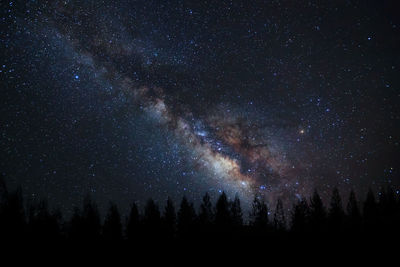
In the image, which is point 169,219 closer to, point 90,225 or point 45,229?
point 90,225

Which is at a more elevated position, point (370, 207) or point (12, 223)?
point (370, 207)

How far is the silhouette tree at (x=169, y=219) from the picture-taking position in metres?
48.9

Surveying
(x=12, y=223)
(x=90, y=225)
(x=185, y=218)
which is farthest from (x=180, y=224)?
(x=12, y=223)

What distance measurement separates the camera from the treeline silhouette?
37938 millimetres

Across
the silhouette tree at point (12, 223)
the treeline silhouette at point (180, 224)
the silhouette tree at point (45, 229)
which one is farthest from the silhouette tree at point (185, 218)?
the silhouette tree at point (12, 223)

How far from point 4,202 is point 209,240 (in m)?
30.1

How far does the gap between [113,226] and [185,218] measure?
1098cm

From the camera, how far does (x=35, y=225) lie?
41.9 metres

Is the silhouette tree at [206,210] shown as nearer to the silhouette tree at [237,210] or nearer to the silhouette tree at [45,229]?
the silhouette tree at [237,210]

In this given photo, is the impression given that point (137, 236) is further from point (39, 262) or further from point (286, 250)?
point (286, 250)

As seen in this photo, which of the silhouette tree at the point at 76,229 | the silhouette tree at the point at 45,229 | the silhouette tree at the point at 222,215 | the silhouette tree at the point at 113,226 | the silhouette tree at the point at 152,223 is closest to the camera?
the silhouette tree at the point at 45,229

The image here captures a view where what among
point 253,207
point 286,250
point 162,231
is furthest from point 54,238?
point 253,207

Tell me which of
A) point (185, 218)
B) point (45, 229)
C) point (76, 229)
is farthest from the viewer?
point (185, 218)

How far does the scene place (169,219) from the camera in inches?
2119
